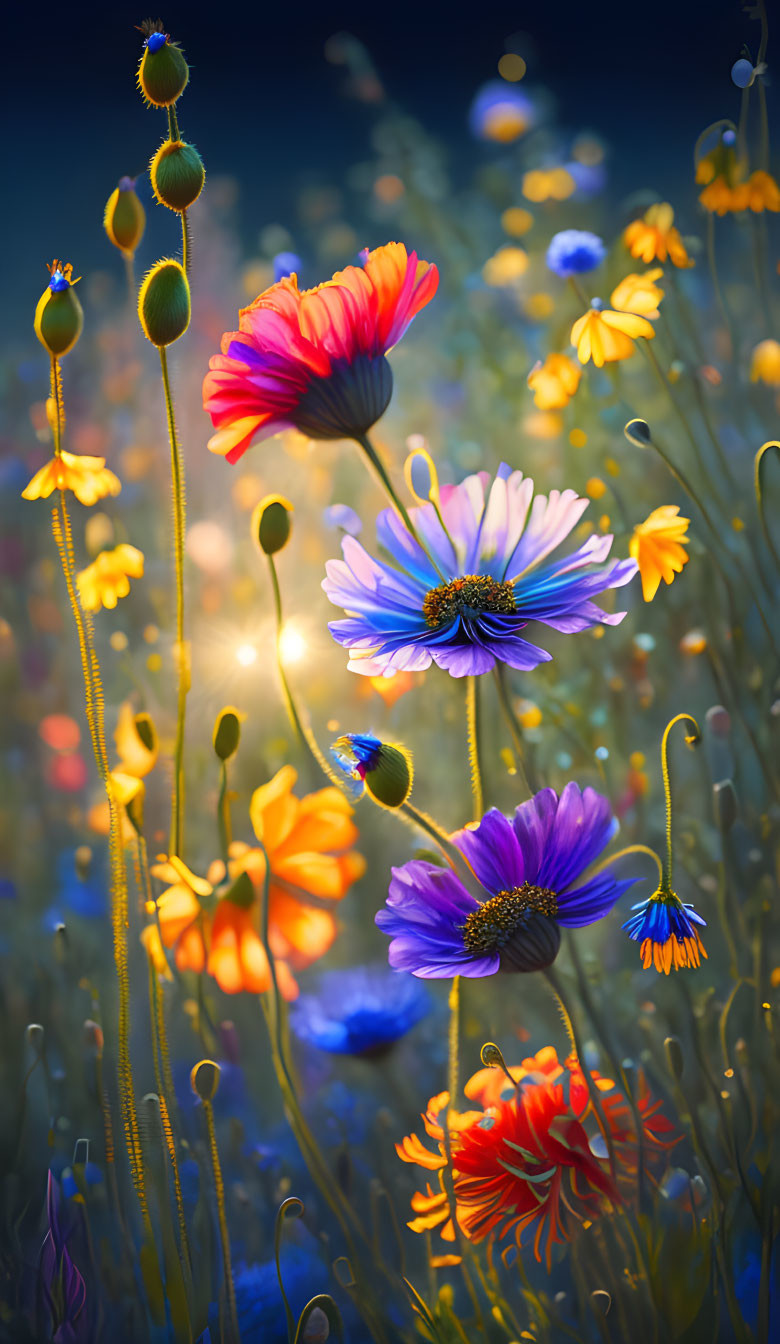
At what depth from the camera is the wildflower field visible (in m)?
0.32

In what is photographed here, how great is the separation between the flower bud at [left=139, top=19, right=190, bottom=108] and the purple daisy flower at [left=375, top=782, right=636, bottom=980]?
0.26m

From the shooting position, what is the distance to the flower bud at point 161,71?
0.32m

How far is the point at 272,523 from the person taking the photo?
0.35 metres

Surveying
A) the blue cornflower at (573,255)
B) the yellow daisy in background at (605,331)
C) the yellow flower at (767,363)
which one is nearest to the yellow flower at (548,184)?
the yellow flower at (767,363)

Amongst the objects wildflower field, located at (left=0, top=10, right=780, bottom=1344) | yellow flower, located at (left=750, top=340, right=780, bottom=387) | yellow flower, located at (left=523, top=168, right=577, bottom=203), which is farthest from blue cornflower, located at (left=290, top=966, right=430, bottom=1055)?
yellow flower, located at (left=523, top=168, right=577, bottom=203)

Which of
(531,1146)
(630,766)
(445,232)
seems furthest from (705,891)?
(445,232)

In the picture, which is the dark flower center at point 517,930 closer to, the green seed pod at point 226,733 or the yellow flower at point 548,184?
the green seed pod at point 226,733

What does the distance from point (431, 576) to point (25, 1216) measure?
37 cm

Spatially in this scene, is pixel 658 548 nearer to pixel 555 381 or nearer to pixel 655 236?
pixel 555 381

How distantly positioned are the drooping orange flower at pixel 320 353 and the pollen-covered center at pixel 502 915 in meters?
0.16

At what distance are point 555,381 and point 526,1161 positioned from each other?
336mm

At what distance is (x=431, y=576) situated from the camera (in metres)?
0.34

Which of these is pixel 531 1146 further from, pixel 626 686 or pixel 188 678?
pixel 626 686

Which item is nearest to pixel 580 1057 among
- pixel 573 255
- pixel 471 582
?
pixel 471 582
